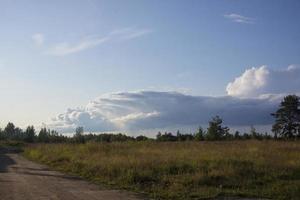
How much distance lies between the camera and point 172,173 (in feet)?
73.4

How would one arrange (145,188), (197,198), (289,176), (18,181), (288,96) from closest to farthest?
(197,198) → (145,188) → (289,176) → (18,181) → (288,96)

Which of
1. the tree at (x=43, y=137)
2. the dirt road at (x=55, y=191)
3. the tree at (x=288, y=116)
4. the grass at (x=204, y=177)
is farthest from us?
the tree at (x=43, y=137)

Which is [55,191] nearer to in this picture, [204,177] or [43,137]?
[204,177]

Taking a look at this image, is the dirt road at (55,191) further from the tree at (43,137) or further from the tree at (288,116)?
the tree at (43,137)

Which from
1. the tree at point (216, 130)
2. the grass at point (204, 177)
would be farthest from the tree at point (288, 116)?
the grass at point (204, 177)

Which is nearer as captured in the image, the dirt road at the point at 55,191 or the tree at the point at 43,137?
the dirt road at the point at 55,191

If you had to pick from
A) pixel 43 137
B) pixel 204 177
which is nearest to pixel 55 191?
pixel 204 177

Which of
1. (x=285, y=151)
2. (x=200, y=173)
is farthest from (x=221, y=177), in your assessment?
(x=285, y=151)

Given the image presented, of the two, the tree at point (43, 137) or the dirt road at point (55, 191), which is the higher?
the tree at point (43, 137)

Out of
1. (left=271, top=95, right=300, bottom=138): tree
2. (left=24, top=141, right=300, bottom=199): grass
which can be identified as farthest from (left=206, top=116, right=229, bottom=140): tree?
(left=24, top=141, right=300, bottom=199): grass

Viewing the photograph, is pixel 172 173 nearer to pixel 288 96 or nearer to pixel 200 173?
pixel 200 173

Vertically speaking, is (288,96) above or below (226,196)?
above

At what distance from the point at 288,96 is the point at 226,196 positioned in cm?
6756

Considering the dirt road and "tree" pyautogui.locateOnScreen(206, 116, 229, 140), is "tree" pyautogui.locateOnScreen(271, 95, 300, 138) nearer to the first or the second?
"tree" pyautogui.locateOnScreen(206, 116, 229, 140)
